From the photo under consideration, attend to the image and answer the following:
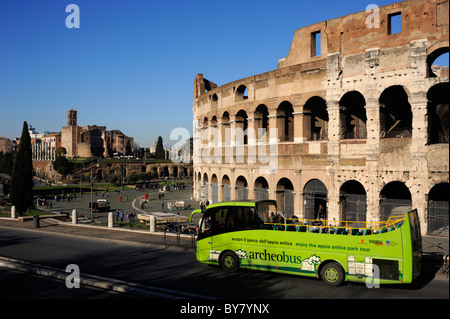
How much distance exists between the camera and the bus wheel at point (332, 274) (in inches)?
479

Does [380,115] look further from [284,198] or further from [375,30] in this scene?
[284,198]

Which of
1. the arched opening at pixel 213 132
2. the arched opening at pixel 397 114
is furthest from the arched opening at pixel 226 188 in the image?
the arched opening at pixel 397 114

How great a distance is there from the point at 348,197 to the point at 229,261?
1288cm

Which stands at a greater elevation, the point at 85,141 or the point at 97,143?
the point at 85,141

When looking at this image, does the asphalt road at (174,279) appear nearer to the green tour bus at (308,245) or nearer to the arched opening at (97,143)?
the green tour bus at (308,245)

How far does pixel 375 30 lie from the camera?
74.3 feet

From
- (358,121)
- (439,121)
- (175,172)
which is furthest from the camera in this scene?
(175,172)

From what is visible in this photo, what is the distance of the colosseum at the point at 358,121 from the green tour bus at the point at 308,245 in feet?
32.8

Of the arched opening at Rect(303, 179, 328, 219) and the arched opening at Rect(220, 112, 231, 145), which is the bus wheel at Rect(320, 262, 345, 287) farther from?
the arched opening at Rect(220, 112, 231, 145)

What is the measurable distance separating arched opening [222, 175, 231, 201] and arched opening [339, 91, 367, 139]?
11.8 metres

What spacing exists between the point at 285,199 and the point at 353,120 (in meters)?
8.34

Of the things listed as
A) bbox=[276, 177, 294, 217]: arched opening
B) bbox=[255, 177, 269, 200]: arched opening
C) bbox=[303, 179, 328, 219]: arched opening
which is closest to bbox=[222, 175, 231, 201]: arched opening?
bbox=[255, 177, 269, 200]: arched opening

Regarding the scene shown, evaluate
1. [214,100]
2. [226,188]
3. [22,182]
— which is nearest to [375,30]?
[214,100]

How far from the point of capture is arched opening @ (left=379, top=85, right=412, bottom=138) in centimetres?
2583
